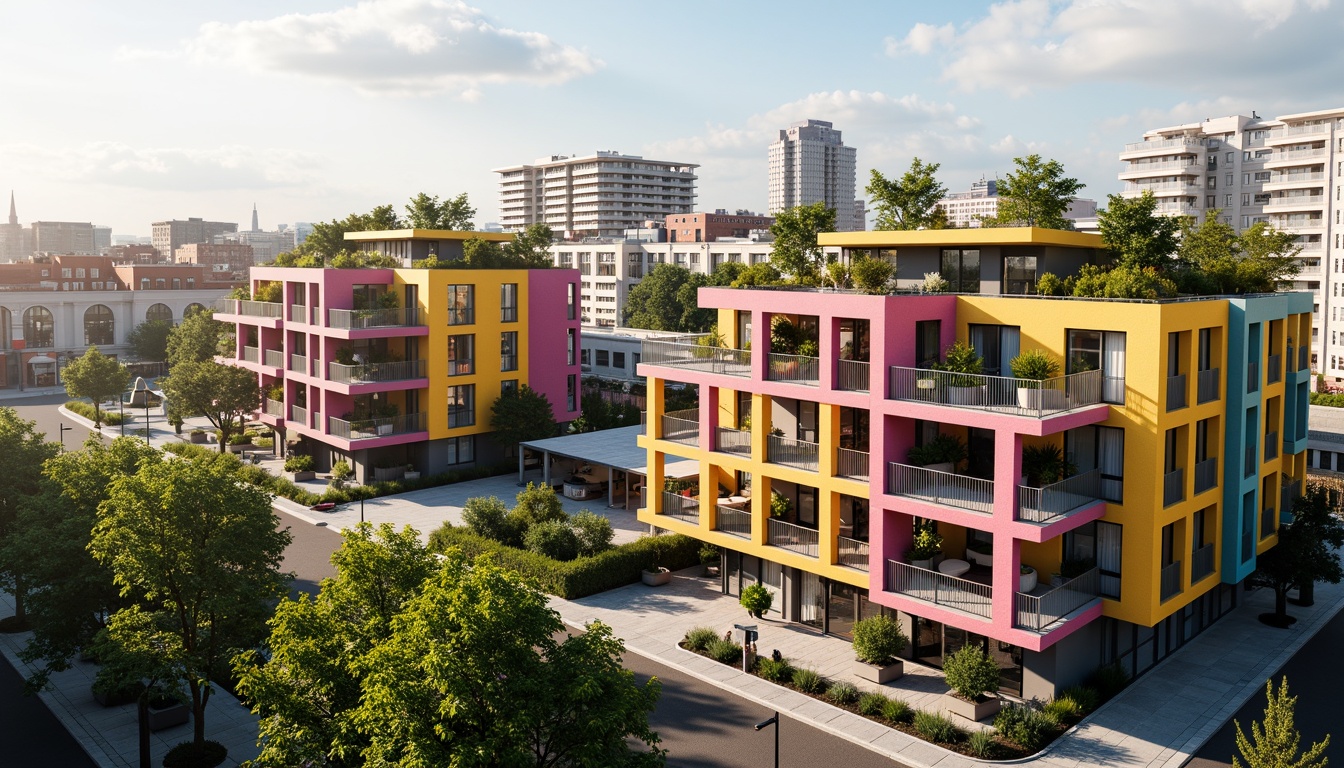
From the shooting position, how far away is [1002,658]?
2694 centimetres

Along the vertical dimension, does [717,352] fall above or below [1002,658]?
above

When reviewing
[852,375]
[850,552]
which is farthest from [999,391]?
[850,552]

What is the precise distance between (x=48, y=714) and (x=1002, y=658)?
25503mm

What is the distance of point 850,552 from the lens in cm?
2925

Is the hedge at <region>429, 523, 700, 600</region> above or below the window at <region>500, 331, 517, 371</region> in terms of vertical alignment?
below

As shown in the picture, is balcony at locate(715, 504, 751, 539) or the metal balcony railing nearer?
the metal balcony railing

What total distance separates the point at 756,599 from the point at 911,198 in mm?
15634

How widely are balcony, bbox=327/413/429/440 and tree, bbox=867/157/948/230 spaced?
2593cm

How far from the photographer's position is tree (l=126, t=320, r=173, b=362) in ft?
318

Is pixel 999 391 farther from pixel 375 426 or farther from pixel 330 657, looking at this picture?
pixel 375 426

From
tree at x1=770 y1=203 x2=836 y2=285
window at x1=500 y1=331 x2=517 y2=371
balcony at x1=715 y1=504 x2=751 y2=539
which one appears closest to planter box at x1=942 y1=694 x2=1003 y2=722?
balcony at x1=715 y1=504 x2=751 y2=539

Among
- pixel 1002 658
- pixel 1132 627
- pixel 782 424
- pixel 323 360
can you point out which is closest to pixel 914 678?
pixel 1002 658

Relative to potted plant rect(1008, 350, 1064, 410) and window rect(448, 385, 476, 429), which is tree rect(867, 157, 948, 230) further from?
window rect(448, 385, 476, 429)

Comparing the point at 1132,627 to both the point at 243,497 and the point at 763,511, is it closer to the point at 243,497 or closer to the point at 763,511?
the point at 763,511
